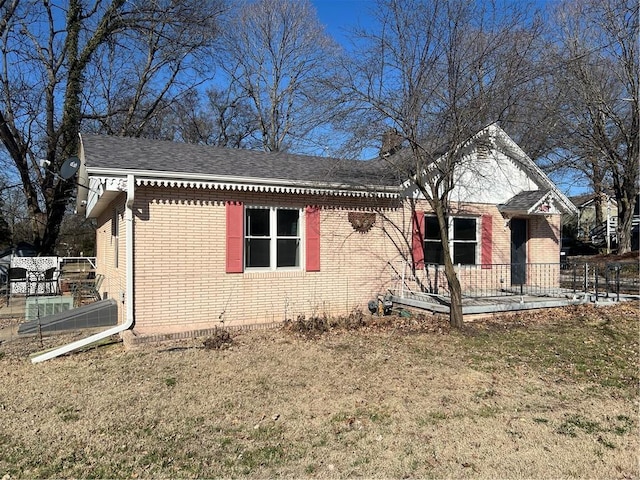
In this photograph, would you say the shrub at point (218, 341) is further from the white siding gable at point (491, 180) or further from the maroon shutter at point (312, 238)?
the white siding gable at point (491, 180)

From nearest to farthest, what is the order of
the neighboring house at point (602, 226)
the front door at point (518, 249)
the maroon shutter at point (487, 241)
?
1. the maroon shutter at point (487, 241)
2. the front door at point (518, 249)
3. the neighboring house at point (602, 226)

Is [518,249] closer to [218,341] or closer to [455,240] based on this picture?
[455,240]

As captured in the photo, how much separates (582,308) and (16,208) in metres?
40.5

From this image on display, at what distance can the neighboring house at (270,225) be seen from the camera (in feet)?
26.9

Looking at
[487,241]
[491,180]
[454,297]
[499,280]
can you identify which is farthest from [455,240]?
[454,297]

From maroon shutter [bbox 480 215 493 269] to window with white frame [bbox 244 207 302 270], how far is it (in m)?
5.20

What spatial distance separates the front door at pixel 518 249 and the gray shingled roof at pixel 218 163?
4.48 m

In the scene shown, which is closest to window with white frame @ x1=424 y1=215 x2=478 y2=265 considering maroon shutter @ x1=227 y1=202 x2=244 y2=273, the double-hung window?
the double-hung window

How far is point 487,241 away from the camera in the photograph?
38.9 feet

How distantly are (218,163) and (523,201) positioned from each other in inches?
309

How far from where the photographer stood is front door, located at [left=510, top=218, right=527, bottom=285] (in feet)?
41.6

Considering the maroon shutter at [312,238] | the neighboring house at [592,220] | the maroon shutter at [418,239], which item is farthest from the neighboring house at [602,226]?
the maroon shutter at [312,238]

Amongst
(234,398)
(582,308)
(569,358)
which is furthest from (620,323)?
(234,398)

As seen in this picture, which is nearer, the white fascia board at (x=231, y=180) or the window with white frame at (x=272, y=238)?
the white fascia board at (x=231, y=180)
